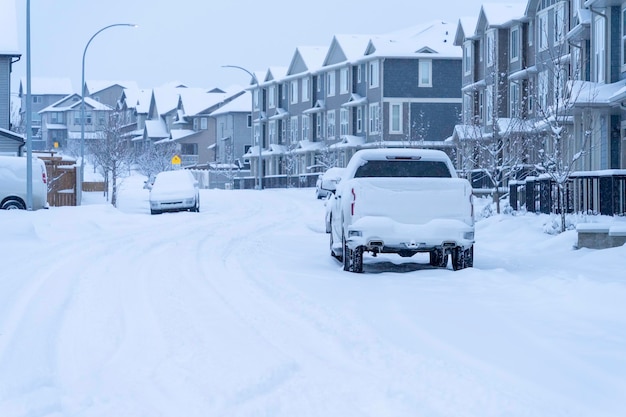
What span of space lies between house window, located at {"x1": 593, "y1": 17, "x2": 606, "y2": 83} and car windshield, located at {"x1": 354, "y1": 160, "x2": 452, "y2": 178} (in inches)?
553

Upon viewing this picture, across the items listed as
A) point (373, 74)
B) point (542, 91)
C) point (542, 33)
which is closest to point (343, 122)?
point (373, 74)

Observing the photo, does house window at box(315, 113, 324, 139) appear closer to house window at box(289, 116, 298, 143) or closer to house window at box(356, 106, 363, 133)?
house window at box(289, 116, 298, 143)

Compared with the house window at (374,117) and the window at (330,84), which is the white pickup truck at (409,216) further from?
the window at (330,84)

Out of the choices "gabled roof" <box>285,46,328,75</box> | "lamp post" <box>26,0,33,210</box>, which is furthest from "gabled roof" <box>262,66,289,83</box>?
"lamp post" <box>26,0,33,210</box>

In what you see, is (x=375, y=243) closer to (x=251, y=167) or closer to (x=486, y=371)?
(x=486, y=371)

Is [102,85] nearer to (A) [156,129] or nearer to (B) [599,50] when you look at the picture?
(A) [156,129]

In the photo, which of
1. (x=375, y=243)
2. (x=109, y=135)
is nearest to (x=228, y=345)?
(x=375, y=243)

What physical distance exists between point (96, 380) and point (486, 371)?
2845 mm

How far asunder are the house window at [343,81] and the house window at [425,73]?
6374 mm

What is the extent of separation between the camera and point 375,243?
608 inches

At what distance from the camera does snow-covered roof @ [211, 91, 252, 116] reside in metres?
102

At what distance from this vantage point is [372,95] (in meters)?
70.8

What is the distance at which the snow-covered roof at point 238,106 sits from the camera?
102188mm

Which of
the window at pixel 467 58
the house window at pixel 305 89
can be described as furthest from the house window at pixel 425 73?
the house window at pixel 305 89
